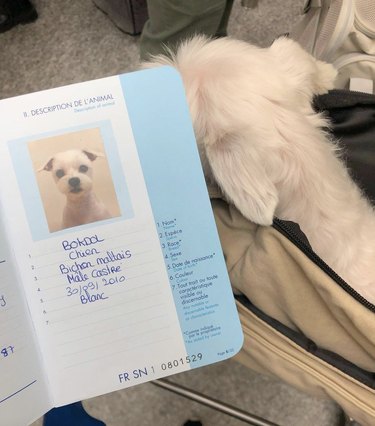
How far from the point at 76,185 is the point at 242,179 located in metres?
0.21

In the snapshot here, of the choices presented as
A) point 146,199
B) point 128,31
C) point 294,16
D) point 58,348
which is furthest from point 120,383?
point 294,16

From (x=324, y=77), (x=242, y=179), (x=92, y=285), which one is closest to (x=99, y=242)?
(x=92, y=285)

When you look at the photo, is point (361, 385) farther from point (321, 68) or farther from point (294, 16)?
point (294, 16)

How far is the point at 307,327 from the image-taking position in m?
0.60

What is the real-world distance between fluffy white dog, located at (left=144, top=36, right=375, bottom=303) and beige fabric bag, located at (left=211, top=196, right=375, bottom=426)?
0.20ft

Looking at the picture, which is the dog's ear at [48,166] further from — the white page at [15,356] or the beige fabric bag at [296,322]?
the beige fabric bag at [296,322]

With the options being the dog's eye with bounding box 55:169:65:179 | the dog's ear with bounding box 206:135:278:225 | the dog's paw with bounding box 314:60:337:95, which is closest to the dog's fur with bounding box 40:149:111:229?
the dog's eye with bounding box 55:169:65:179

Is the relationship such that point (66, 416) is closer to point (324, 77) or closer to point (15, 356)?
point (15, 356)

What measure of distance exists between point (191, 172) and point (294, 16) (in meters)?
0.91

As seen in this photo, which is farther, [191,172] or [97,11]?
[97,11]

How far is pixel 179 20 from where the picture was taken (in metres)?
0.88

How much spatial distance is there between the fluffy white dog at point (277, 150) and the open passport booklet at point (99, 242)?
129mm

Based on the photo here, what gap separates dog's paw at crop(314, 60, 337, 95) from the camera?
2.40 feet

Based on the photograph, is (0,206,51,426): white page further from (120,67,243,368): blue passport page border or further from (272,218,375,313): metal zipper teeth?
(272,218,375,313): metal zipper teeth
